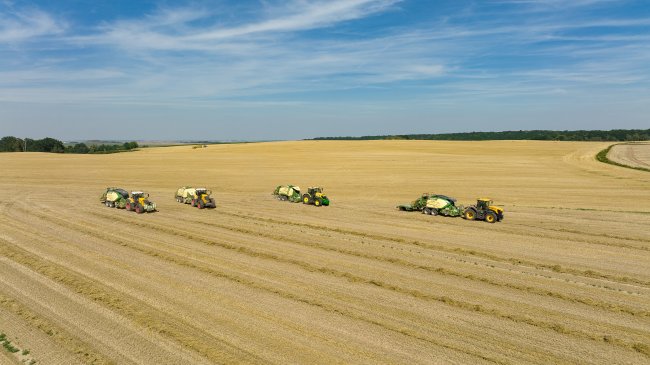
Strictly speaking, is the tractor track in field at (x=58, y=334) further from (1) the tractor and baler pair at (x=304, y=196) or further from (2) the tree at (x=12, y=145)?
(2) the tree at (x=12, y=145)

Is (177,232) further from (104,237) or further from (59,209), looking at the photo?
(59,209)

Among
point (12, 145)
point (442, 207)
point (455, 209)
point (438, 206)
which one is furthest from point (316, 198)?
point (12, 145)

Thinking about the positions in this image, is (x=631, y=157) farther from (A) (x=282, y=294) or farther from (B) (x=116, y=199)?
(A) (x=282, y=294)

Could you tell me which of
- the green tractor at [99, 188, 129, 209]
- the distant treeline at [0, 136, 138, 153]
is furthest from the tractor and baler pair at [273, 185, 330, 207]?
the distant treeline at [0, 136, 138, 153]

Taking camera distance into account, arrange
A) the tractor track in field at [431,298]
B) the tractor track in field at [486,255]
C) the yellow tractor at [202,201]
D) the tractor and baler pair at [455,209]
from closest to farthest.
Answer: the tractor track in field at [431,298] → the tractor track in field at [486,255] → the tractor and baler pair at [455,209] → the yellow tractor at [202,201]

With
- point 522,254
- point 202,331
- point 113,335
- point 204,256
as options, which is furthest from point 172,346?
point 522,254

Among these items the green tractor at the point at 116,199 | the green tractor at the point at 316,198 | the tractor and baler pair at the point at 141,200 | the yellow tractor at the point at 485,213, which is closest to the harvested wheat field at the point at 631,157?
the yellow tractor at the point at 485,213
